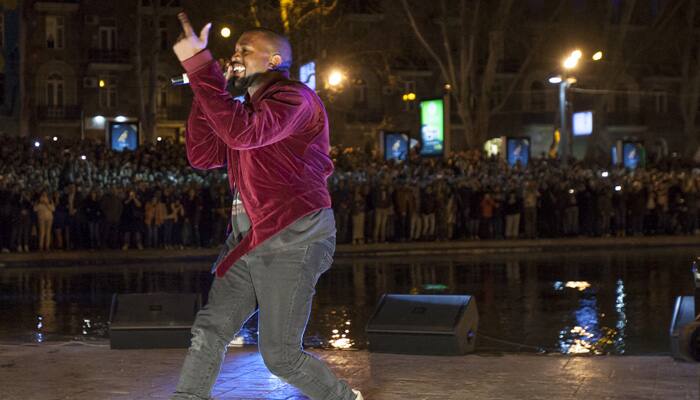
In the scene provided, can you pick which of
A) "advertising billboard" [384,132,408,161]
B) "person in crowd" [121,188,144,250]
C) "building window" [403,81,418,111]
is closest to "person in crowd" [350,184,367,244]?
"person in crowd" [121,188,144,250]

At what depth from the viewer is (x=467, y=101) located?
36.0 meters

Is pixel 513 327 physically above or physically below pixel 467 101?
below

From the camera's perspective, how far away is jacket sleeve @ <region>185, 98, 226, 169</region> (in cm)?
491

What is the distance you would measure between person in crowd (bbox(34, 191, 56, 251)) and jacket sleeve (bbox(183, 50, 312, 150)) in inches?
772

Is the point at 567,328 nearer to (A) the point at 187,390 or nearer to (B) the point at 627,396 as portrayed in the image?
(B) the point at 627,396

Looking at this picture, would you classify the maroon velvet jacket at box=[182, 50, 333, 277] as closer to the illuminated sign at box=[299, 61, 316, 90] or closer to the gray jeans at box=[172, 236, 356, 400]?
the gray jeans at box=[172, 236, 356, 400]

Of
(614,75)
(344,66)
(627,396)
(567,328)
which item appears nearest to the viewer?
(627,396)

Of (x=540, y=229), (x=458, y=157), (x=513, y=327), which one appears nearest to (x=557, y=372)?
(x=513, y=327)

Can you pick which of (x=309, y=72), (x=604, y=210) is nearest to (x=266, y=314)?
(x=604, y=210)

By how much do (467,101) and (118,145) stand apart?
1281 centimetres

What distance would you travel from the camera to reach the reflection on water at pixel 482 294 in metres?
10.8

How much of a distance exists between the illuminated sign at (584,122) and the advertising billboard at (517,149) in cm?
941

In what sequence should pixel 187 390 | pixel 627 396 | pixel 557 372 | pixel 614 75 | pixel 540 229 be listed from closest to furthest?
pixel 187 390, pixel 627 396, pixel 557 372, pixel 540 229, pixel 614 75

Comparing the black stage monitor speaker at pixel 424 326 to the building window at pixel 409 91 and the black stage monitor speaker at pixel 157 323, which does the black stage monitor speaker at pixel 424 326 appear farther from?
the building window at pixel 409 91
